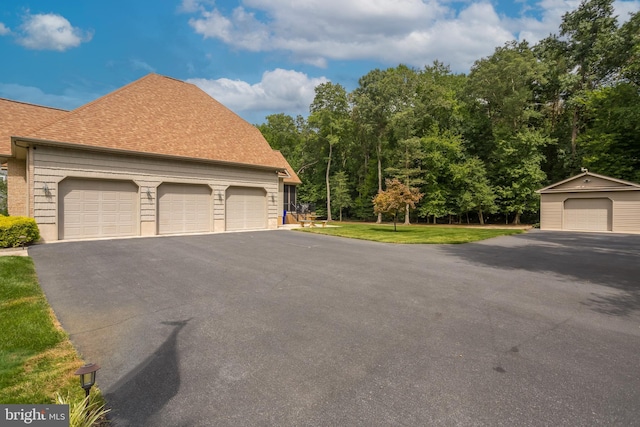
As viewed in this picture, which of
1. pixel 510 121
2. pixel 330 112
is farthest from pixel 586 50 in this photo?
pixel 330 112

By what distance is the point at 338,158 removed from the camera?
4259 cm

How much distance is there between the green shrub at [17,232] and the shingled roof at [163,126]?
3.33 metres

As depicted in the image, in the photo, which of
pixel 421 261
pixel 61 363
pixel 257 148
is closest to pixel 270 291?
pixel 61 363

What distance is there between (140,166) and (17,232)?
17.2ft

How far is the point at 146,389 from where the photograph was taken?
9.14ft

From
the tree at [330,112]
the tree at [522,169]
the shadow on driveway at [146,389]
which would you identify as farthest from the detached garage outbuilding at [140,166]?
the tree at [522,169]

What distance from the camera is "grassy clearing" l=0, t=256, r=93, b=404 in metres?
2.66

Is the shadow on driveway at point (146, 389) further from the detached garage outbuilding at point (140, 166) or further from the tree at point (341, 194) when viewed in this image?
the tree at point (341, 194)

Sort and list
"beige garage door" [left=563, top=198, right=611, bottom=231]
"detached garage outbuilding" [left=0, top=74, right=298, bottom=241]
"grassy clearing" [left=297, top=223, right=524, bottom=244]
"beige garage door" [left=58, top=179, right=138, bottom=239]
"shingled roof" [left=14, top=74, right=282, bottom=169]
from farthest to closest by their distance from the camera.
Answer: "beige garage door" [left=563, top=198, right=611, bottom=231] → "grassy clearing" [left=297, top=223, right=524, bottom=244] → "shingled roof" [left=14, top=74, right=282, bottom=169] → "beige garage door" [left=58, top=179, right=138, bottom=239] → "detached garage outbuilding" [left=0, top=74, right=298, bottom=241]

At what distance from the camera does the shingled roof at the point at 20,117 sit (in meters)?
16.7

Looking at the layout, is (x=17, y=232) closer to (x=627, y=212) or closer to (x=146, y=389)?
(x=146, y=389)

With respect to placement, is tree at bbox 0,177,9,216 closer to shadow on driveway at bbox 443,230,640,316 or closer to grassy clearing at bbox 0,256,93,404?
grassy clearing at bbox 0,256,93,404

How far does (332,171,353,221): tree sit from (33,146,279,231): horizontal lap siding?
19097 millimetres

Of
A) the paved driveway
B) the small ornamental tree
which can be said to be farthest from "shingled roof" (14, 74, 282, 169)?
the paved driveway
